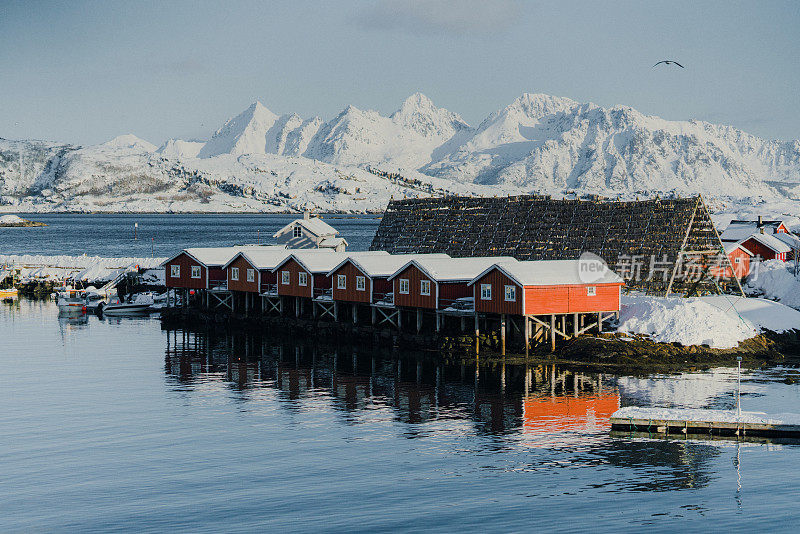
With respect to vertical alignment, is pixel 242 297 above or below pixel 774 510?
above

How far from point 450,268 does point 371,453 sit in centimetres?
3087

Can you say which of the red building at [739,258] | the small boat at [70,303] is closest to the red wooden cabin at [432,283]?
the red building at [739,258]

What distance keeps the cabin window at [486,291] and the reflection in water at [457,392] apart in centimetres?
467

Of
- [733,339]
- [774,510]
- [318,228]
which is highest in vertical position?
[318,228]

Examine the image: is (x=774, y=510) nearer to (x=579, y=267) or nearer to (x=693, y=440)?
(x=693, y=440)

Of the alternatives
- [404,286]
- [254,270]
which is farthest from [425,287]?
[254,270]

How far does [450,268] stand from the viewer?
A: 6844 cm

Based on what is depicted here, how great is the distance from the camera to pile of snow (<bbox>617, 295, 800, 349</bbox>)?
6112 centimetres

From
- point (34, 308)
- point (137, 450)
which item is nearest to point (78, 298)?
point (34, 308)

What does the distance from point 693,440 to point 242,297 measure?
59180 millimetres

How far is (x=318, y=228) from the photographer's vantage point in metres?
113

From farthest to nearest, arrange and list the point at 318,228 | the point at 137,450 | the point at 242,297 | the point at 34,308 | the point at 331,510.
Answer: the point at 318,228, the point at 34,308, the point at 242,297, the point at 137,450, the point at 331,510

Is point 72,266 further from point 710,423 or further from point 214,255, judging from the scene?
point 710,423

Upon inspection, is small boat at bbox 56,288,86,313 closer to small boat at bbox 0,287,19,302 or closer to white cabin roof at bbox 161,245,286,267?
white cabin roof at bbox 161,245,286,267
